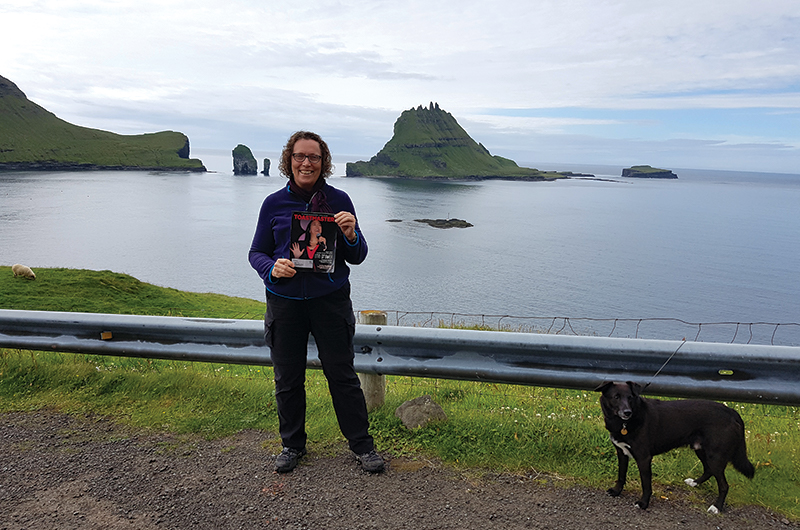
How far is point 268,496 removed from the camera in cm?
353

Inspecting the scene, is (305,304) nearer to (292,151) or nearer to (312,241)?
(312,241)

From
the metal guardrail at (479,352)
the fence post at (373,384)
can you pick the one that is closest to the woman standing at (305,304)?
the metal guardrail at (479,352)

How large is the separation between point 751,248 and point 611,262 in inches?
1205

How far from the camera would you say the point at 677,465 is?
3.89m

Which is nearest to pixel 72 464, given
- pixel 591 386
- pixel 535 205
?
pixel 591 386

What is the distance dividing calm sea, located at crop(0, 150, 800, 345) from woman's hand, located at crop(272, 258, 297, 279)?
1472 centimetres

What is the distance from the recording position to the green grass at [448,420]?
12.5ft

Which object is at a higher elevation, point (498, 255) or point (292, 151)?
point (292, 151)

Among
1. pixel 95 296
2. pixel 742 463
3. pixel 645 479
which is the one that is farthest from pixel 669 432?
pixel 95 296

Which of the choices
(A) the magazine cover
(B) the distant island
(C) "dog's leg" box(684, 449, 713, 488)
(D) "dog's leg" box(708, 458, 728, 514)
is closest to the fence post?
(A) the magazine cover

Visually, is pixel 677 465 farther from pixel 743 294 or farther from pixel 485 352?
A: pixel 743 294

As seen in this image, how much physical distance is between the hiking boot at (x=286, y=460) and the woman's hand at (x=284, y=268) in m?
1.37

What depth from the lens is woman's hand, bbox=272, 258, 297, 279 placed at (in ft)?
12.0

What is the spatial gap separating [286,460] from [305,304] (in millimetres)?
1167
